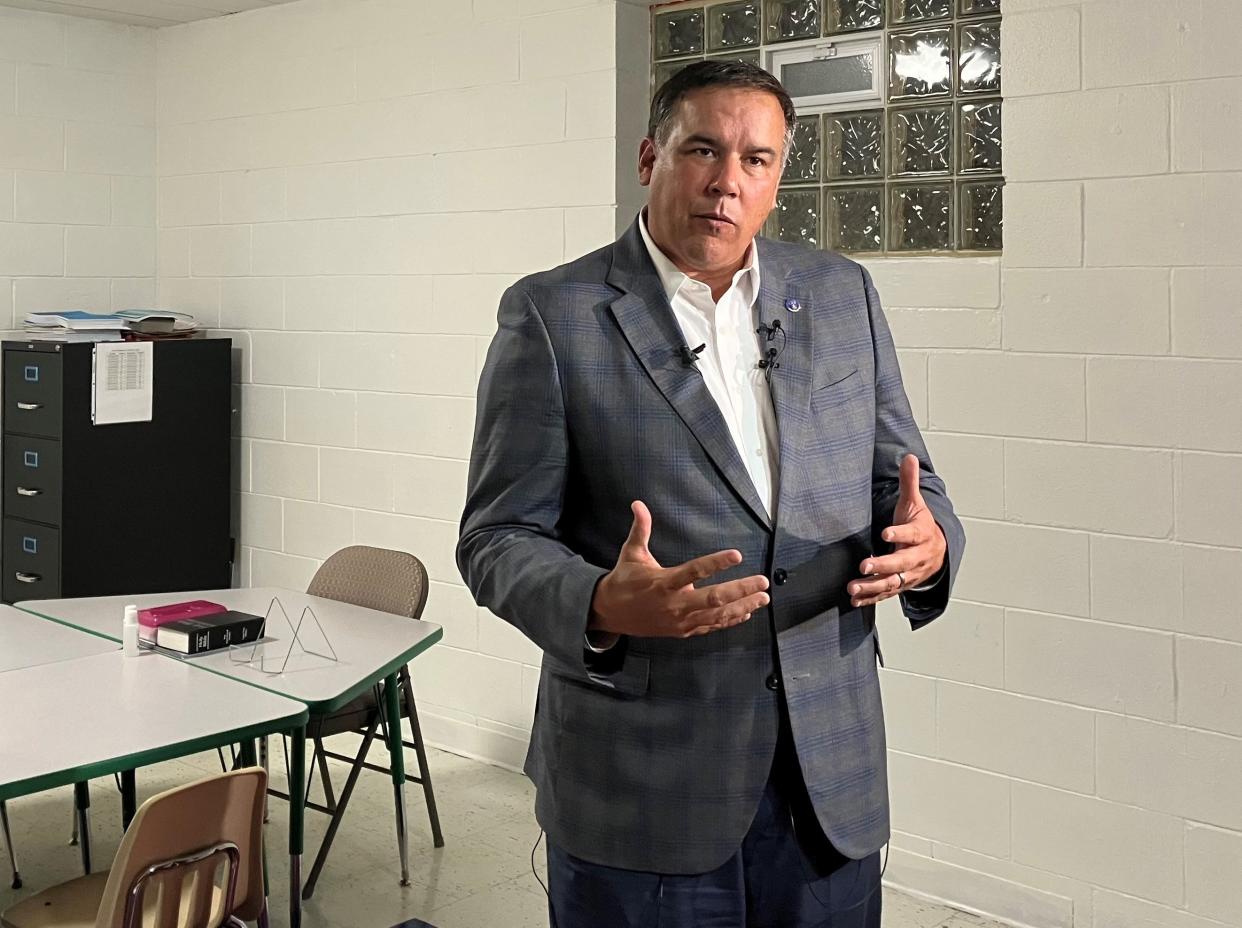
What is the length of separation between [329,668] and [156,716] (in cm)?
47

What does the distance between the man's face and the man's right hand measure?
413 mm

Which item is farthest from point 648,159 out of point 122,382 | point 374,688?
point 122,382

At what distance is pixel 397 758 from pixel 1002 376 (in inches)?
75.3

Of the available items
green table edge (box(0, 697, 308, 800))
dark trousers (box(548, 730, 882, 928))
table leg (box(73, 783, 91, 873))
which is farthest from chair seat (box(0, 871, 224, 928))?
dark trousers (box(548, 730, 882, 928))

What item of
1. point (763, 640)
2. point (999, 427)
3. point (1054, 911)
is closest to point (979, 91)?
point (999, 427)

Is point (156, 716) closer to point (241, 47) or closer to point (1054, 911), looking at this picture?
point (1054, 911)

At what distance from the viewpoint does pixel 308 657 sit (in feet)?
11.0

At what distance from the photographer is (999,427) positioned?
361 centimetres

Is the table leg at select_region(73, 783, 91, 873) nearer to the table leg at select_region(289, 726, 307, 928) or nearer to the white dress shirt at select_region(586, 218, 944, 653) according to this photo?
the table leg at select_region(289, 726, 307, 928)

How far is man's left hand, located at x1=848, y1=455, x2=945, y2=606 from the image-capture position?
1718 millimetres

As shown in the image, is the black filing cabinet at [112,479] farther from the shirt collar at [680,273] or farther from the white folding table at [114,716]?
the shirt collar at [680,273]

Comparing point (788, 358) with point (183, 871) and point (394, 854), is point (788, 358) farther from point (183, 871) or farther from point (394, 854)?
point (394, 854)

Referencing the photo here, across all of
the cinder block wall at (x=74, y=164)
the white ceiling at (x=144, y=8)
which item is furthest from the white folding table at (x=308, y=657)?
the white ceiling at (x=144, y=8)

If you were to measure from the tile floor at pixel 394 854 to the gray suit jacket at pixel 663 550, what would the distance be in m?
2.04
